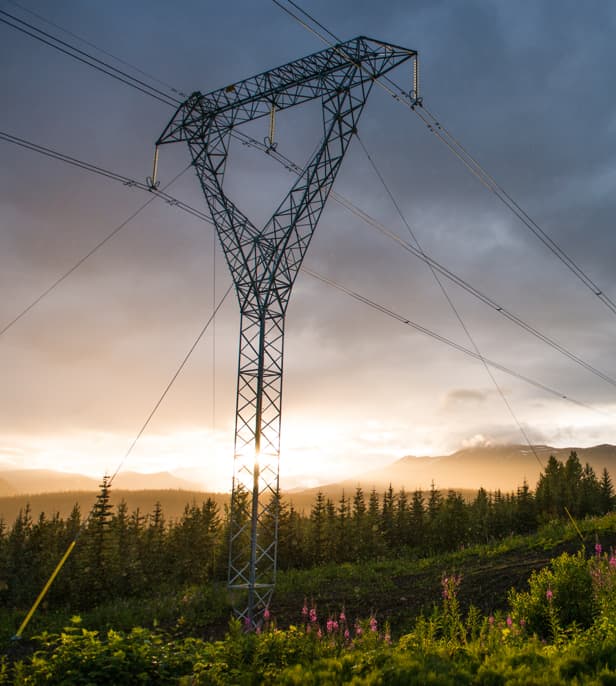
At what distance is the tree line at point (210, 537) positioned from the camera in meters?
37.1

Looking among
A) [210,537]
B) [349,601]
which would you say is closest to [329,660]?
[349,601]

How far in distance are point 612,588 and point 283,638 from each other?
7.48 meters

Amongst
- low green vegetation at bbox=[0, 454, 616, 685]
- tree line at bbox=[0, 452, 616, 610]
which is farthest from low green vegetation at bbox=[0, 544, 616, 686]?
tree line at bbox=[0, 452, 616, 610]

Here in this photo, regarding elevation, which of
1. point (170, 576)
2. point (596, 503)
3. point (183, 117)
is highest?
point (183, 117)

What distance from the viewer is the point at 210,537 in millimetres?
50844

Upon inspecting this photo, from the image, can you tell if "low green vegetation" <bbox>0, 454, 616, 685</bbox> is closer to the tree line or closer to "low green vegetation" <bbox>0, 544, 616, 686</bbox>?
"low green vegetation" <bbox>0, 544, 616, 686</bbox>

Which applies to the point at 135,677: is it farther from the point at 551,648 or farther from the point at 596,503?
the point at 596,503

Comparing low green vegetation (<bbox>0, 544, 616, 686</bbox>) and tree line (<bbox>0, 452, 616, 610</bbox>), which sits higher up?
low green vegetation (<bbox>0, 544, 616, 686</bbox>)

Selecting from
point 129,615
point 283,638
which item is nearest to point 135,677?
point 283,638

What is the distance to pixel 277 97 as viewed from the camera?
57.5ft

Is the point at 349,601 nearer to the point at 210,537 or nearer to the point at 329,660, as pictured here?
the point at 329,660

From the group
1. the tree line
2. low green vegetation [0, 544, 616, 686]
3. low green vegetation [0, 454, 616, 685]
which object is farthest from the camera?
the tree line

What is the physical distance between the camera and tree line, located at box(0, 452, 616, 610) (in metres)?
37.1

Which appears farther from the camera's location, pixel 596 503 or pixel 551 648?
pixel 596 503
